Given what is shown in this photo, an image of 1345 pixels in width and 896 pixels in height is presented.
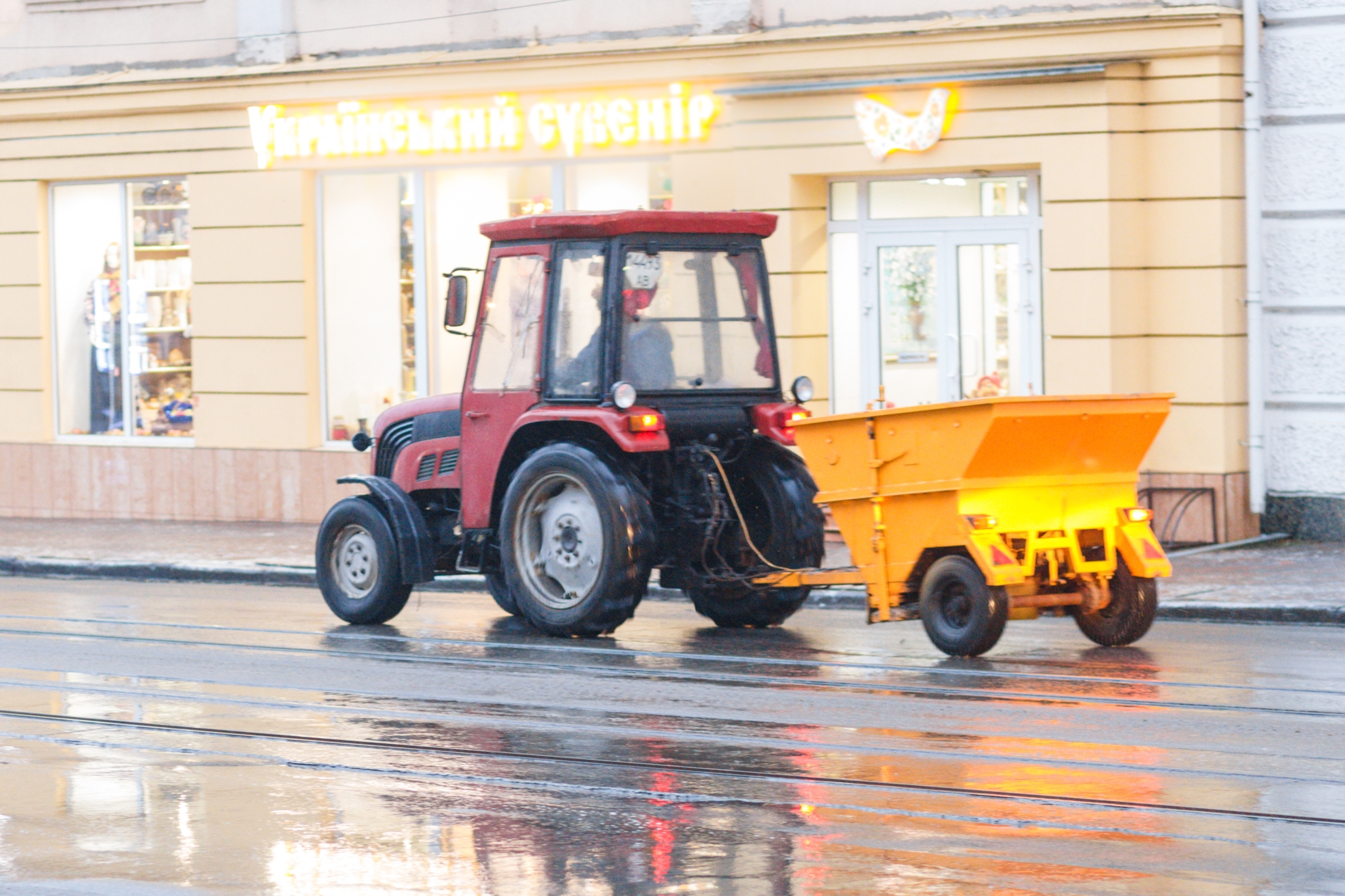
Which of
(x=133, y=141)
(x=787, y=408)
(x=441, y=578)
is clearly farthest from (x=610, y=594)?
(x=133, y=141)

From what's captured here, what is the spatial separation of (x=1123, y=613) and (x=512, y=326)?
394cm

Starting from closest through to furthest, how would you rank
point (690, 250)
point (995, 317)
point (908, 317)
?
1. point (690, 250)
2. point (995, 317)
3. point (908, 317)

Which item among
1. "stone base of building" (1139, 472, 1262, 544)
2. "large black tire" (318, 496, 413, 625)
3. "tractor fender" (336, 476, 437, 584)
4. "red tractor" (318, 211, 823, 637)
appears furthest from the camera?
"stone base of building" (1139, 472, 1262, 544)

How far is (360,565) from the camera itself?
42.0 ft

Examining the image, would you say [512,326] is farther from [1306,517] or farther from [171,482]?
[171,482]

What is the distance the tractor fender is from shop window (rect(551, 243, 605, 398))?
141 cm

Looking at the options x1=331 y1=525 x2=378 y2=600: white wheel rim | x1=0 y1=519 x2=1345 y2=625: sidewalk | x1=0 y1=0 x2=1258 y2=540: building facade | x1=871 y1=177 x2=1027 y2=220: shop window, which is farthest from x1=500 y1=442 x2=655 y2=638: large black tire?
x1=871 y1=177 x2=1027 y2=220: shop window

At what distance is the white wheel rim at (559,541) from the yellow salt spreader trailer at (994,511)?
129cm

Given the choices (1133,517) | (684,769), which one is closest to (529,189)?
(1133,517)

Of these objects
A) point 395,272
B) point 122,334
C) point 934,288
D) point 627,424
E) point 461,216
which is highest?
point 461,216

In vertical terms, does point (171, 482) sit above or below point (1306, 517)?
above

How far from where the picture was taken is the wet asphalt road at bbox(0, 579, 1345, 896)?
6.16m

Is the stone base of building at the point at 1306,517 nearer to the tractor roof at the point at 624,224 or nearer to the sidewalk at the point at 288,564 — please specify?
the sidewalk at the point at 288,564

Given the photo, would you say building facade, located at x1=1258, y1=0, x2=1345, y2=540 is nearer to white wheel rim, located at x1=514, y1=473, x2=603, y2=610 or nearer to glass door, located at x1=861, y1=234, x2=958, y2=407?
glass door, located at x1=861, y1=234, x2=958, y2=407
